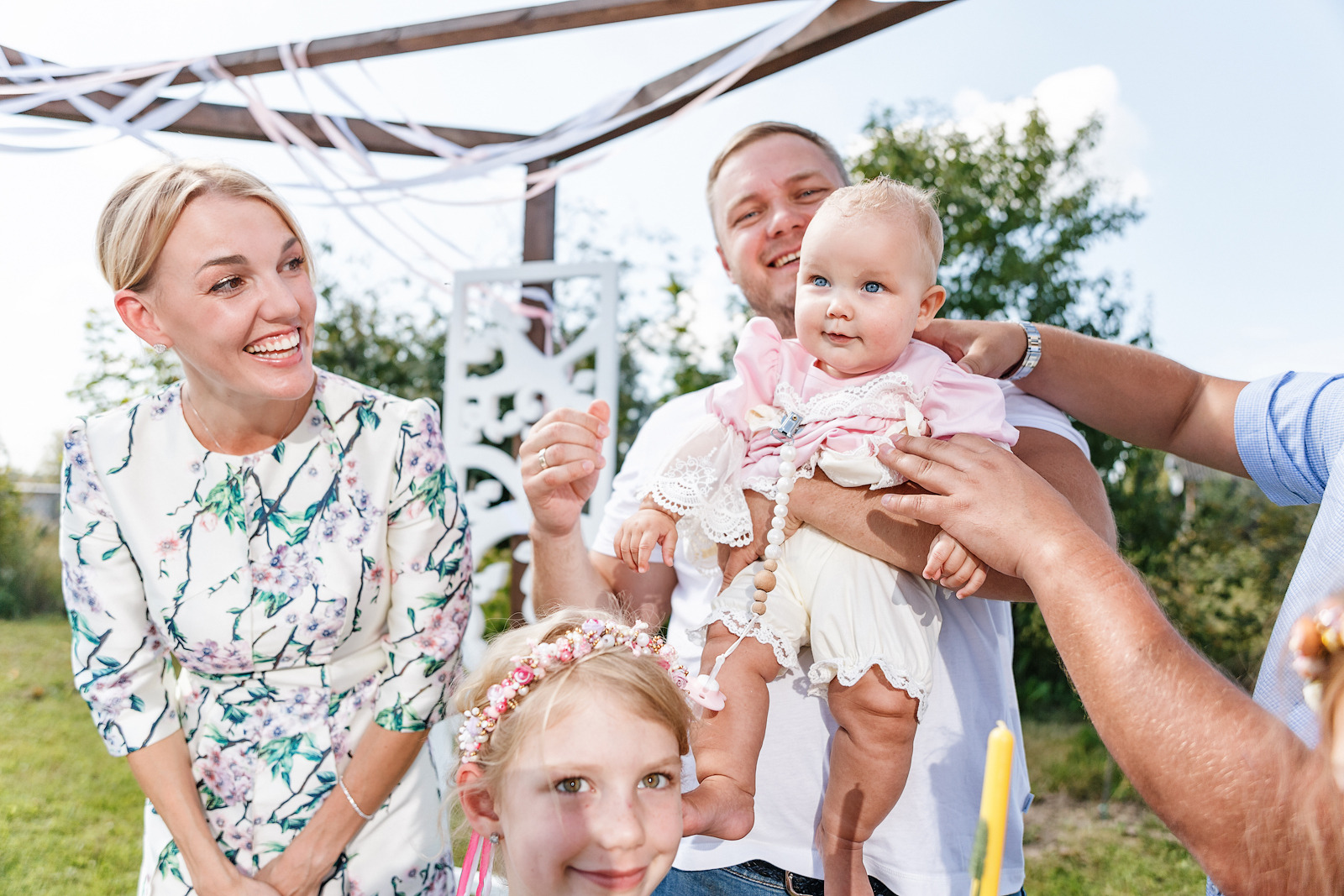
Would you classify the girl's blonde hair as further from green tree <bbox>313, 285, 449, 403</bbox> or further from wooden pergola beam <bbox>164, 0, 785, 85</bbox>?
green tree <bbox>313, 285, 449, 403</bbox>

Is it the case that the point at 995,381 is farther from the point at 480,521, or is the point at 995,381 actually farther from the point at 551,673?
the point at 480,521

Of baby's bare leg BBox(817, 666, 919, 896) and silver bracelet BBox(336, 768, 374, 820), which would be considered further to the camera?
silver bracelet BBox(336, 768, 374, 820)

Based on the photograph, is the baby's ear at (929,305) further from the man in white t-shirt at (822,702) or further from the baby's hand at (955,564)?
the baby's hand at (955,564)

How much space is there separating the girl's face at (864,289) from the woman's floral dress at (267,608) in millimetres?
928

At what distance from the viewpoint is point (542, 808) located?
1307 millimetres

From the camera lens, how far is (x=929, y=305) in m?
1.79

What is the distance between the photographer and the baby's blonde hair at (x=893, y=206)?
5.64ft

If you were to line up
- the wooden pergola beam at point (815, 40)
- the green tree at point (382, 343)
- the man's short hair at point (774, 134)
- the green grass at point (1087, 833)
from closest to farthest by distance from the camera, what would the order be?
the man's short hair at point (774, 134) → the wooden pergola beam at point (815, 40) → the green grass at point (1087, 833) → the green tree at point (382, 343)

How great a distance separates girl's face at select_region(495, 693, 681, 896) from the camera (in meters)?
1.27

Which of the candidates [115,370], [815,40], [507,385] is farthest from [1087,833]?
[115,370]

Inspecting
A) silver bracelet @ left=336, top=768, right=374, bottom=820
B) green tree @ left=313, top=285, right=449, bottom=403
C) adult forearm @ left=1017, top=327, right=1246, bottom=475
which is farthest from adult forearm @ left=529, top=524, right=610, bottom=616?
green tree @ left=313, top=285, right=449, bottom=403

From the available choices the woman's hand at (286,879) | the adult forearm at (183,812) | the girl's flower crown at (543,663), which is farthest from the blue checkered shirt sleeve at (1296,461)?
the adult forearm at (183,812)

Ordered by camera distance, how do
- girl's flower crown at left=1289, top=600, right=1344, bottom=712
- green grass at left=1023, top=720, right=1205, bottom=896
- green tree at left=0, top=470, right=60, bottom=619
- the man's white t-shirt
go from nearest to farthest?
girl's flower crown at left=1289, top=600, right=1344, bottom=712, the man's white t-shirt, green grass at left=1023, top=720, right=1205, bottom=896, green tree at left=0, top=470, right=60, bottom=619

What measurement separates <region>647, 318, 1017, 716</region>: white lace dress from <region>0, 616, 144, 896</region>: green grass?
4.95m
